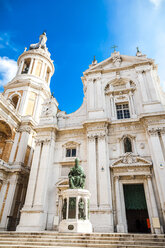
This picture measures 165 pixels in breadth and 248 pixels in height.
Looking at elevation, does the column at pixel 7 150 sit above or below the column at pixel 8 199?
above

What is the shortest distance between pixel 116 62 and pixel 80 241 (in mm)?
18799

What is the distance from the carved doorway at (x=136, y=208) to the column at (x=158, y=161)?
1.66 metres

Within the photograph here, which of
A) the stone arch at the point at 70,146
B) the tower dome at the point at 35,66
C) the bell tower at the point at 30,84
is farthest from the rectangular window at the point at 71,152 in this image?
the tower dome at the point at 35,66

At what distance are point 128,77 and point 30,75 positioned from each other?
49.8 feet

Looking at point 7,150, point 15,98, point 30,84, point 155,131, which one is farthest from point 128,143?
point 15,98

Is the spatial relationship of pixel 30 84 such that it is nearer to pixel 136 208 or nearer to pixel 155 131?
pixel 155 131

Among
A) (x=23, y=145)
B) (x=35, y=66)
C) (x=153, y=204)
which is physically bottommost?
(x=153, y=204)

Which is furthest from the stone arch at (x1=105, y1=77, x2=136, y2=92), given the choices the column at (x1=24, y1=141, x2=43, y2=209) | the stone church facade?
the column at (x1=24, y1=141, x2=43, y2=209)

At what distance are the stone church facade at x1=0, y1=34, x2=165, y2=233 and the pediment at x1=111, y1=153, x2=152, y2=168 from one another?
8 centimetres

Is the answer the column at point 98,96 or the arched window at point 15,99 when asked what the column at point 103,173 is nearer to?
the column at point 98,96

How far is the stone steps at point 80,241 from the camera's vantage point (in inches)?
317

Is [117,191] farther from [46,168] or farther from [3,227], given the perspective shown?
[3,227]

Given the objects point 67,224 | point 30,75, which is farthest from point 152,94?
point 30,75

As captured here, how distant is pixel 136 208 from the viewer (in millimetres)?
14125
